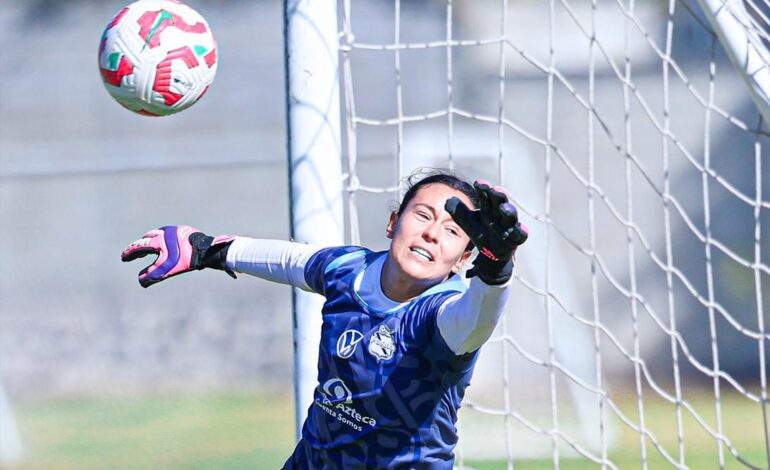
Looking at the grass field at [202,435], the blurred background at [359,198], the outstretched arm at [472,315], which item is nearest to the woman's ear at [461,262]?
the outstretched arm at [472,315]

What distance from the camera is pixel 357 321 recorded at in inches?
98.3

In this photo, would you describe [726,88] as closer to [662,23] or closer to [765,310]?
[662,23]

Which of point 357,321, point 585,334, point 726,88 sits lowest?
point 585,334

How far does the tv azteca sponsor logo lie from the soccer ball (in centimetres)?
85

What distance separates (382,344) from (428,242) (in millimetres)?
242

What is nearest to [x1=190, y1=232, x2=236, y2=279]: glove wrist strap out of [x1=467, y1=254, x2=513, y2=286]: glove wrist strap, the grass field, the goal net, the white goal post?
[x1=467, y1=254, x2=513, y2=286]: glove wrist strap

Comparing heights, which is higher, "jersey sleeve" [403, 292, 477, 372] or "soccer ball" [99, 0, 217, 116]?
"soccer ball" [99, 0, 217, 116]

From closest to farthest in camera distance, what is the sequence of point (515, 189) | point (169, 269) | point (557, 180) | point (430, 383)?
1. point (430, 383)
2. point (169, 269)
3. point (515, 189)
4. point (557, 180)

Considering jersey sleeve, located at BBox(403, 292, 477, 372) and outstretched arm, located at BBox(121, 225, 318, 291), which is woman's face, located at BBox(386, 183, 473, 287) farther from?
outstretched arm, located at BBox(121, 225, 318, 291)

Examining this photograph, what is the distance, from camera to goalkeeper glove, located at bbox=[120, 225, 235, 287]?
2.82 metres

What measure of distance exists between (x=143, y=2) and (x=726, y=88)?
244 inches

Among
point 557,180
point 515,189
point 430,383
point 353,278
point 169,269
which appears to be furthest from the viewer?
point 557,180

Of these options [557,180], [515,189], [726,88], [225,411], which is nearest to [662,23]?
[726,88]

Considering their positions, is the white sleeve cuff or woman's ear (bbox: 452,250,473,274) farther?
the white sleeve cuff
